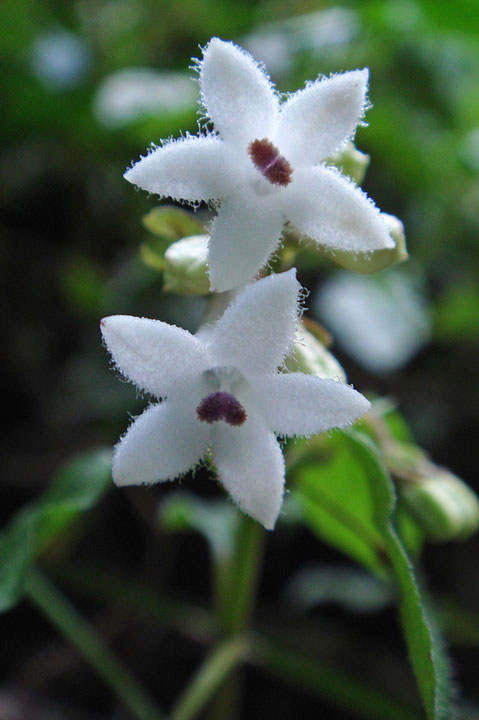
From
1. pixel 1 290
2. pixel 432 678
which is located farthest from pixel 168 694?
pixel 1 290

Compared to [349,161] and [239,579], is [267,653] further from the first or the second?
[349,161]

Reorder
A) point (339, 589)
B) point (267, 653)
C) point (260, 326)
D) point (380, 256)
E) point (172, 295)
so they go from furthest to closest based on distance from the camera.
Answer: point (172, 295) → point (339, 589) → point (267, 653) → point (380, 256) → point (260, 326)

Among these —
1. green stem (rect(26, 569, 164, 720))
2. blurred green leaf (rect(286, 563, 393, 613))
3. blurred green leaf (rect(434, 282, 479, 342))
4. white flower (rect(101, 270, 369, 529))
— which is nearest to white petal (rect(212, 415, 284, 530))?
white flower (rect(101, 270, 369, 529))

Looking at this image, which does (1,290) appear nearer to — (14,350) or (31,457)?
(14,350)

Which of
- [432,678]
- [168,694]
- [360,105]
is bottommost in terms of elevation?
[168,694]

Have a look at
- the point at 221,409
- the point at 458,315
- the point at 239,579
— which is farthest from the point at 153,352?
the point at 458,315

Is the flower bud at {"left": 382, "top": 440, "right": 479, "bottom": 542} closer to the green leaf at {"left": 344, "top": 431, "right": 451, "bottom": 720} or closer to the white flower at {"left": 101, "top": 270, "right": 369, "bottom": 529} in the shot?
the green leaf at {"left": 344, "top": 431, "right": 451, "bottom": 720}
